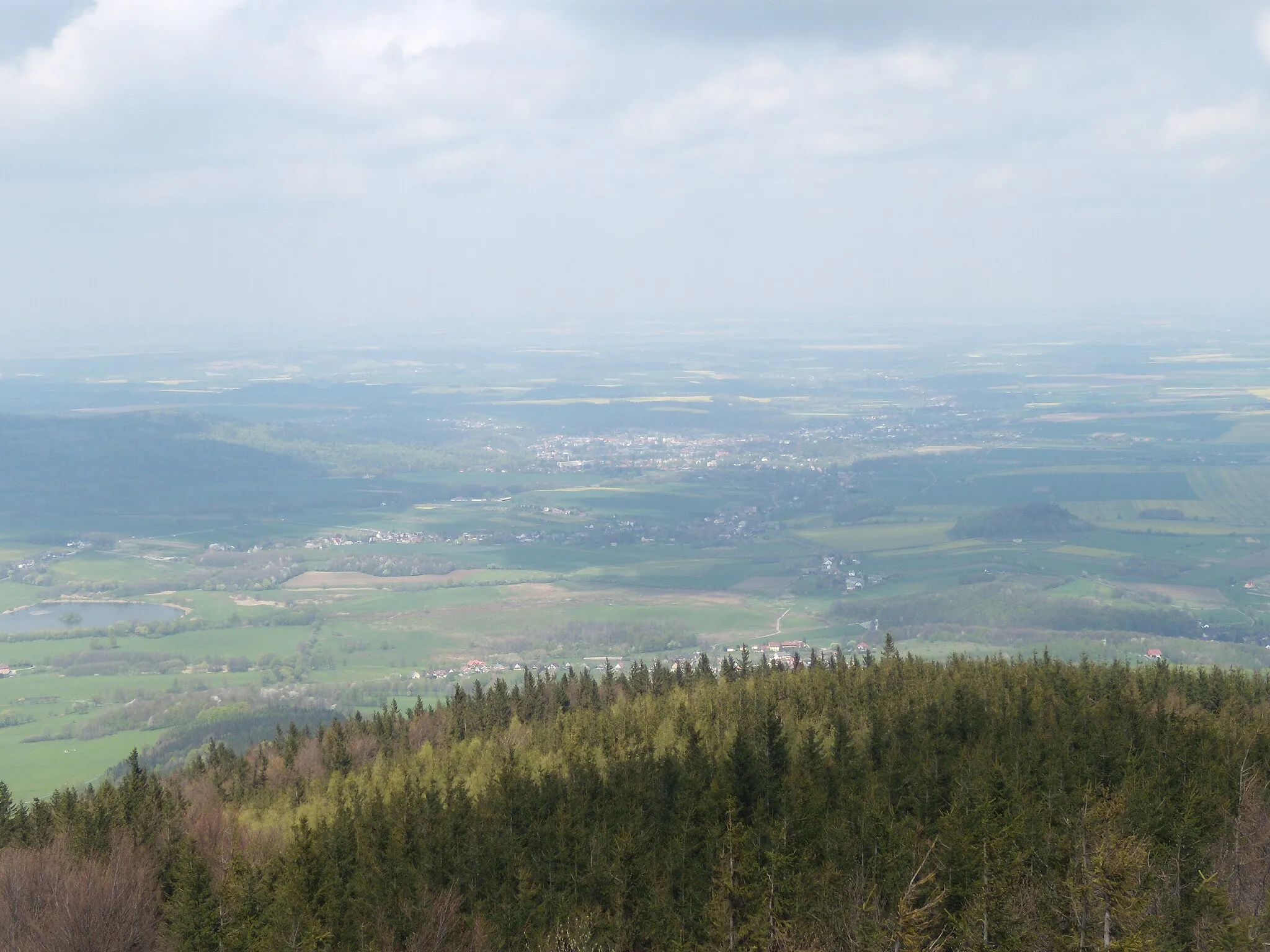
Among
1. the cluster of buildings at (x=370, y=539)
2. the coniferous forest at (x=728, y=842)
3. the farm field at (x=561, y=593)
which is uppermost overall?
the coniferous forest at (x=728, y=842)

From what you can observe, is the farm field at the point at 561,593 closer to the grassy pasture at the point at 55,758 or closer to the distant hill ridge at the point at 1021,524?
the grassy pasture at the point at 55,758

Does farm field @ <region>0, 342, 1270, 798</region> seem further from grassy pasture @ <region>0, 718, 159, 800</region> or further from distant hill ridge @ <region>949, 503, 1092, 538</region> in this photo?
distant hill ridge @ <region>949, 503, 1092, 538</region>

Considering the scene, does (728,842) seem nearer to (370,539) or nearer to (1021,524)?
(1021,524)

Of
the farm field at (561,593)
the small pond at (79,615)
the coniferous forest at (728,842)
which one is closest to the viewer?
the coniferous forest at (728,842)

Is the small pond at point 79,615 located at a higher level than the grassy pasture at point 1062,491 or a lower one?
lower

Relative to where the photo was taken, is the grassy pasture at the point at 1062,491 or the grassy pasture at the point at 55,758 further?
the grassy pasture at the point at 1062,491

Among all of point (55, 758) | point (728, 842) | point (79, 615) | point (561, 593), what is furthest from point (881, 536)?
point (728, 842)

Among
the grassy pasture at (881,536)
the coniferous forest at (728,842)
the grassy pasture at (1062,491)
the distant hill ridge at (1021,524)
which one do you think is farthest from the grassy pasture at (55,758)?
the grassy pasture at (1062,491)
